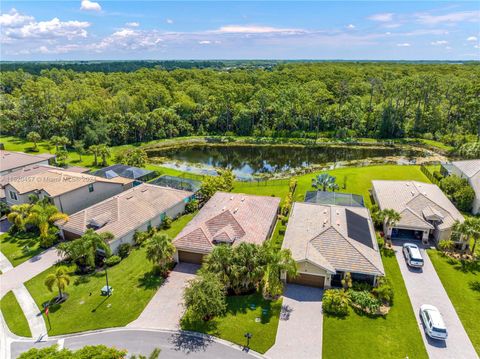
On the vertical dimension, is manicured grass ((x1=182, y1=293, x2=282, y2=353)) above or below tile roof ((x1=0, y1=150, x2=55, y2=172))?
below

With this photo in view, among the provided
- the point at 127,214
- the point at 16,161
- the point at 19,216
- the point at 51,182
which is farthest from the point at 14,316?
Result: the point at 16,161

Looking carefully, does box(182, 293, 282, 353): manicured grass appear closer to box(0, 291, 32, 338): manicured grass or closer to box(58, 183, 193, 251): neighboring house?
box(0, 291, 32, 338): manicured grass

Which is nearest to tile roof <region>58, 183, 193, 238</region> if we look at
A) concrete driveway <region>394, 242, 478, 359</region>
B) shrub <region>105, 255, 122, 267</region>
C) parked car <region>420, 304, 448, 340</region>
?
shrub <region>105, 255, 122, 267</region>

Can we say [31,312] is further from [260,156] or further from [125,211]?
[260,156]

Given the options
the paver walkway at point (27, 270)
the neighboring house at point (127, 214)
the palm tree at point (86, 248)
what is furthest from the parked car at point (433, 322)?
the paver walkway at point (27, 270)

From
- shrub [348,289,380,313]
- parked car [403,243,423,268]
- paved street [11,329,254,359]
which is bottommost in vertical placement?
paved street [11,329,254,359]

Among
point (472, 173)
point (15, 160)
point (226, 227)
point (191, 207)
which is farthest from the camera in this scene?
point (15, 160)
